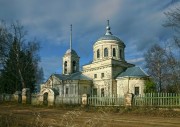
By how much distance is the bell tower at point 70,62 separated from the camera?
167ft

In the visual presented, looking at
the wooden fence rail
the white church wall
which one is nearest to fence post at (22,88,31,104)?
the white church wall

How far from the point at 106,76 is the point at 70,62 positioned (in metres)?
11.9

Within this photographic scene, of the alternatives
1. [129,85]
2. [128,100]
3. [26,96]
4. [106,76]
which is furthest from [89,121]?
[106,76]

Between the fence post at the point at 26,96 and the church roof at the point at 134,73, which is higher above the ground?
the church roof at the point at 134,73

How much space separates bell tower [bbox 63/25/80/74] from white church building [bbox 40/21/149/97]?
381cm

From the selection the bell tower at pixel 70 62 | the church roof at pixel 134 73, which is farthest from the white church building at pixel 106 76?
the bell tower at pixel 70 62

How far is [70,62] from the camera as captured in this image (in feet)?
167

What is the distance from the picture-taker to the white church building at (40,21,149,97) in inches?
1500

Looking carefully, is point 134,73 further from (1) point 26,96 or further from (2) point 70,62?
(2) point 70,62

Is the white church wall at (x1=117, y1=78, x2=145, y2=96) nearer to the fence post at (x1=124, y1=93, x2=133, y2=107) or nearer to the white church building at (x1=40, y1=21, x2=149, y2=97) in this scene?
the white church building at (x1=40, y1=21, x2=149, y2=97)

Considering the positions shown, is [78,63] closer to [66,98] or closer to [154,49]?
[154,49]

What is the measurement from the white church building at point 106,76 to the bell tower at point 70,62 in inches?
150

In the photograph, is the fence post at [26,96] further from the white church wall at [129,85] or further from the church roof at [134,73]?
the church roof at [134,73]

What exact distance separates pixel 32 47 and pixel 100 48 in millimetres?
9983
